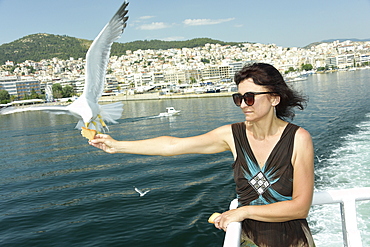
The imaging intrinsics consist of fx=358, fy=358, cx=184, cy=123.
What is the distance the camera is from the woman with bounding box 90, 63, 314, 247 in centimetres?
124

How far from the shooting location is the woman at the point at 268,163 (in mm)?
1239

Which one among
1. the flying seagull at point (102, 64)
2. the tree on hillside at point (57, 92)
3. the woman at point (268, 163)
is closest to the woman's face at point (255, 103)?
the woman at point (268, 163)

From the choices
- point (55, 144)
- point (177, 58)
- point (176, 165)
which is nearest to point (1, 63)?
point (177, 58)

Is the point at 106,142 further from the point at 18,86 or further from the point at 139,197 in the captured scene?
the point at 18,86

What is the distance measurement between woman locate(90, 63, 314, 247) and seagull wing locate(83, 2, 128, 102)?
2537 mm

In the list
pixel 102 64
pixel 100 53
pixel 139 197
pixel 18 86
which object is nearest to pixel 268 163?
pixel 100 53

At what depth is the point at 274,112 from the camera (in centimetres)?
139

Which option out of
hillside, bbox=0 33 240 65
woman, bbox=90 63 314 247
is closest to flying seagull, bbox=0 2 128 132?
woman, bbox=90 63 314 247

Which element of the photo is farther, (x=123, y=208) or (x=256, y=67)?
(x=123, y=208)

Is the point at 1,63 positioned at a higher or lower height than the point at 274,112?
higher

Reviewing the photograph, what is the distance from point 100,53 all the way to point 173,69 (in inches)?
4036

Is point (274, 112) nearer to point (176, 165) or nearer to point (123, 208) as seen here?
point (123, 208)

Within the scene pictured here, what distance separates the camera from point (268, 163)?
128 centimetres

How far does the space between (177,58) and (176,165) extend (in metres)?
148
